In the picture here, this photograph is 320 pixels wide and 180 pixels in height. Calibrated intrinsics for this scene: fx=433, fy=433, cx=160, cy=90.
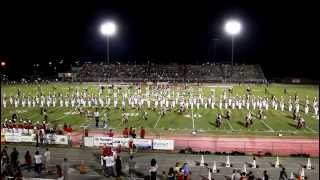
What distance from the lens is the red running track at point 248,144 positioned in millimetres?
24300

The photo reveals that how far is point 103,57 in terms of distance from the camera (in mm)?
116688

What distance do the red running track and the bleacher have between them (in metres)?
48.9

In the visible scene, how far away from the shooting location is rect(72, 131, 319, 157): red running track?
2430 centimetres

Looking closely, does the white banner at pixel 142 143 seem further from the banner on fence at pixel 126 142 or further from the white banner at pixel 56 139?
the white banner at pixel 56 139

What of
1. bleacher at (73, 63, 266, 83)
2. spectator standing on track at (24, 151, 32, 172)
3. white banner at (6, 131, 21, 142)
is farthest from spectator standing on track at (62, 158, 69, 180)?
bleacher at (73, 63, 266, 83)

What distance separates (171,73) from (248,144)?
2288 inches

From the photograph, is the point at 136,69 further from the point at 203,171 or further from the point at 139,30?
the point at 203,171

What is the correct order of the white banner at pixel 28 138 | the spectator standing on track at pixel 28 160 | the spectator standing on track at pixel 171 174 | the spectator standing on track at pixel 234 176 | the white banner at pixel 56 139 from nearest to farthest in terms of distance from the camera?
the spectator standing on track at pixel 171 174
the spectator standing on track at pixel 234 176
the spectator standing on track at pixel 28 160
the white banner at pixel 56 139
the white banner at pixel 28 138

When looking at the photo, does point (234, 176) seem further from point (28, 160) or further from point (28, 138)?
point (28, 138)

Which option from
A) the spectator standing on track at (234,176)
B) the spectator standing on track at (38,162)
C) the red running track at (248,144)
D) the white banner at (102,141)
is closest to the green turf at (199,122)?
the red running track at (248,144)

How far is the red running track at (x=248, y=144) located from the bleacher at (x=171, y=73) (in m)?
48.9

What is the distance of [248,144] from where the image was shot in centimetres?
2588

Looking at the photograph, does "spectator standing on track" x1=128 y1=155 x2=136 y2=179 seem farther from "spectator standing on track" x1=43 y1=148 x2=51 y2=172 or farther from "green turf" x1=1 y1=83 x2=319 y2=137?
"green turf" x1=1 y1=83 x2=319 y2=137

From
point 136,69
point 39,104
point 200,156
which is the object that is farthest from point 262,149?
point 136,69
